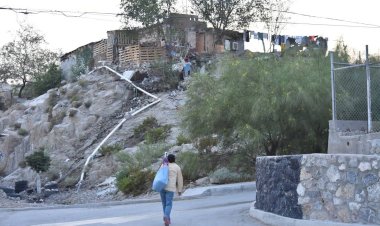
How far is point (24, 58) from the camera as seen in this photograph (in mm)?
62469

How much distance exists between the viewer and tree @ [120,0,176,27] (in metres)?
47.0

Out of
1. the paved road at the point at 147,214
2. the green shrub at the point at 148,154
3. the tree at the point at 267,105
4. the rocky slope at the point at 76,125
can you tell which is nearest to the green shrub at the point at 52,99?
the rocky slope at the point at 76,125

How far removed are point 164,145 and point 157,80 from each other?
55.4 feet

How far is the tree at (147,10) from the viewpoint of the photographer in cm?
4700

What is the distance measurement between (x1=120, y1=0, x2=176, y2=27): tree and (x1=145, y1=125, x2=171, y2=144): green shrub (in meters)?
15.3

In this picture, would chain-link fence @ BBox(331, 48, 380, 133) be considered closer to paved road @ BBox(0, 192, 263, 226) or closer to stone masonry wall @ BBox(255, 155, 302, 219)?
paved road @ BBox(0, 192, 263, 226)

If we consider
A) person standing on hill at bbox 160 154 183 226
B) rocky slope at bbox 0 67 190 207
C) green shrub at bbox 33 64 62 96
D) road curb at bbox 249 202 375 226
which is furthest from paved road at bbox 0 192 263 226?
green shrub at bbox 33 64 62 96

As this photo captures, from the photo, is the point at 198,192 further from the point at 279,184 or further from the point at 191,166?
the point at 279,184

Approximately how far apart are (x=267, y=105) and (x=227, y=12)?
3048 cm

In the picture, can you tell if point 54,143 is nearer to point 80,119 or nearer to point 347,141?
point 80,119

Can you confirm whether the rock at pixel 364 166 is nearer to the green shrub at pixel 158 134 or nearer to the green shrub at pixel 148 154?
the green shrub at pixel 148 154

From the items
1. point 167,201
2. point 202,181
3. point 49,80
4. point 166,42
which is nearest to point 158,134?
point 202,181

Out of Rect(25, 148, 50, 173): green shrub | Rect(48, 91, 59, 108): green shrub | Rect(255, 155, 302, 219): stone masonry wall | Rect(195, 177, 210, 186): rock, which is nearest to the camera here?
Rect(255, 155, 302, 219): stone masonry wall

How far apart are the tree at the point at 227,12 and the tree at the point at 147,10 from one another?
2.71 meters
